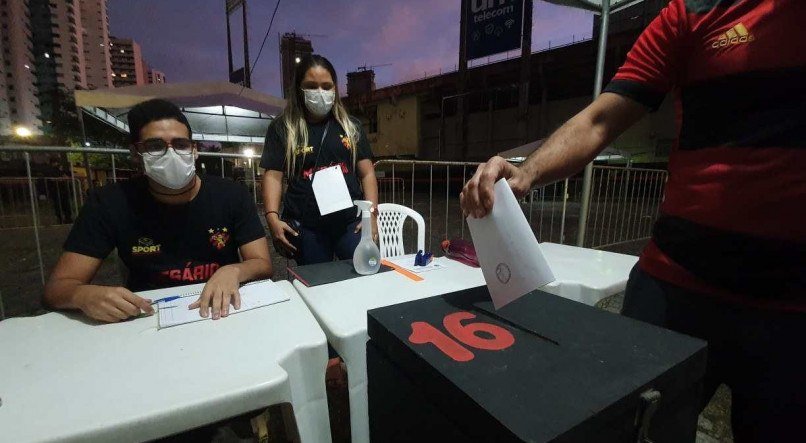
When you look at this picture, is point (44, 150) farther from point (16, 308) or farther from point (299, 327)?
point (299, 327)

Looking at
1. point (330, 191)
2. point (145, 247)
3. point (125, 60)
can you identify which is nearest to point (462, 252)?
point (330, 191)

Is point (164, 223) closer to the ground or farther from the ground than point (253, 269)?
farther from the ground

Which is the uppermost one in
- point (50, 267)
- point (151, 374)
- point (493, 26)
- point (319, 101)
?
point (493, 26)

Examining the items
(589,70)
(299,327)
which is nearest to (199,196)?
(299,327)

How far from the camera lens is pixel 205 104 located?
18.2ft

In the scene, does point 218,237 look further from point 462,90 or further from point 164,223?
point 462,90

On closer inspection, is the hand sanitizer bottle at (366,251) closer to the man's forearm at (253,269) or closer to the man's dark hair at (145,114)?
the man's forearm at (253,269)

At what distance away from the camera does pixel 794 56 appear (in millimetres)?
700

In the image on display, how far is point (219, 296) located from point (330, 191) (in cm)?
97

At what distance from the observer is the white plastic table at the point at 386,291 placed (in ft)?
3.18

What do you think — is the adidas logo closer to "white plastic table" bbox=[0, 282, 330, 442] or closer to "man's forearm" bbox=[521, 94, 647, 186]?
"man's forearm" bbox=[521, 94, 647, 186]

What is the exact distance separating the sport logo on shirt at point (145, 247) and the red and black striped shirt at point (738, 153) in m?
1.89

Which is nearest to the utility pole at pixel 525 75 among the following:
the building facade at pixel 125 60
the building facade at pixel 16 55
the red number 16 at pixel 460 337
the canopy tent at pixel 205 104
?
the canopy tent at pixel 205 104

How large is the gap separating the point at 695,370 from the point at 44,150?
380 cm
